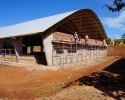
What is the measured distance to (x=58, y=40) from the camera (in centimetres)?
1756

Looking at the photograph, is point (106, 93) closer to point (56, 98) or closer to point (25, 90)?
point (56, 98)

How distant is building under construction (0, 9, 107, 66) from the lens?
16969 millimetres

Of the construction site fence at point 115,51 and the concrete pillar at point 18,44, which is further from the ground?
the concrete pillar at point 18,44

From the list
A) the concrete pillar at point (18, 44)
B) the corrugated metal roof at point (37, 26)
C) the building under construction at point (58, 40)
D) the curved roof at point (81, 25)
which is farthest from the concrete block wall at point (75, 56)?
the concrete pillar at point (18, 44)

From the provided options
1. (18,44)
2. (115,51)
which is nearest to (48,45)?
(18,44)

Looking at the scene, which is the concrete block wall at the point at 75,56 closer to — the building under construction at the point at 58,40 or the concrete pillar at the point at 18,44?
the building under construction at the point at 58,40

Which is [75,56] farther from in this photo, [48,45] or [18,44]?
[18,44]

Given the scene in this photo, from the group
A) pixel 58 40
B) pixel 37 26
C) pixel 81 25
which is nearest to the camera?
pixel 58 40

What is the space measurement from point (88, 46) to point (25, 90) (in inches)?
644

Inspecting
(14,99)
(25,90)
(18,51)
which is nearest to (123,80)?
(25,90)

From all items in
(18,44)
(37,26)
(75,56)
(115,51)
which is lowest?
(75,56)

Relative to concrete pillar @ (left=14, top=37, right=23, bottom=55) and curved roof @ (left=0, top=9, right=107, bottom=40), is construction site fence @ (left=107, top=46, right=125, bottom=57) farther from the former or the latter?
concrete pillar @ (left=14, top=37, right=23, bottom=55)

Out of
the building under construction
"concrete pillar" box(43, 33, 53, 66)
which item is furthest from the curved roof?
"concrete pillar" box(43, 33, 53, 66)

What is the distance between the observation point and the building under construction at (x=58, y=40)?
55.7ft
